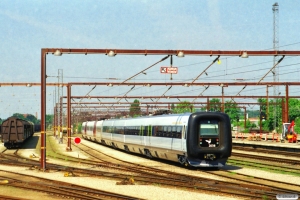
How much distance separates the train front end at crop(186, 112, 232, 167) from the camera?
83.8 ft

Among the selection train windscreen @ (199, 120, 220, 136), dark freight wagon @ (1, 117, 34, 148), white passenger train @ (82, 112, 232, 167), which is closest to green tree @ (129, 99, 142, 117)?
dark freight wagon @ (1, 117, 34, 148)

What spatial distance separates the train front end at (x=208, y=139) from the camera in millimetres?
25531

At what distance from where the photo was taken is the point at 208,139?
1022 inches

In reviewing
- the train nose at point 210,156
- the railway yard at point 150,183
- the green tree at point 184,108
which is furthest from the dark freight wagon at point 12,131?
the train nose at point 210,156

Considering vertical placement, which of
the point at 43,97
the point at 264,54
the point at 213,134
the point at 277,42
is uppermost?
the point at 277,42

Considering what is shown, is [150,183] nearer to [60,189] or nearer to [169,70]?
[60,189]

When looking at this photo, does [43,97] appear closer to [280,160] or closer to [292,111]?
[280,160]

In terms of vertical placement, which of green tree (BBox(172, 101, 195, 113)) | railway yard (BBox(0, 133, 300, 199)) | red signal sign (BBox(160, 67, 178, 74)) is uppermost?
red signal sign (BBox(160, 67, 178, 74))

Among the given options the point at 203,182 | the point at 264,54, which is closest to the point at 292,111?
the point at 264,54

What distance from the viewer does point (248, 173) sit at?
24.9 meters

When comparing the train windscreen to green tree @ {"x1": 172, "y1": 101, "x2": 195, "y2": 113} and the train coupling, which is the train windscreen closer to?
the train coupling

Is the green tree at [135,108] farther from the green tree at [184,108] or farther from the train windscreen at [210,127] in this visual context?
the train windscreen at [210,127]

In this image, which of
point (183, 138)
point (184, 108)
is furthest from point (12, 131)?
point (184, 108)

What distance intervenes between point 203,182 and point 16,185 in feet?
24.3
